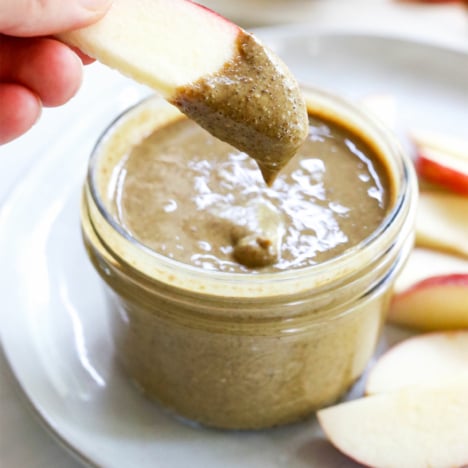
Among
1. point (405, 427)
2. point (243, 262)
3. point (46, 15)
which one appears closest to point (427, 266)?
point (405, 427)

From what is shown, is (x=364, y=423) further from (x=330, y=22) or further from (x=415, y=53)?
(x=330, y=22)

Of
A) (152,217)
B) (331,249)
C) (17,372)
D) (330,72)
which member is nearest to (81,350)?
(17,372)

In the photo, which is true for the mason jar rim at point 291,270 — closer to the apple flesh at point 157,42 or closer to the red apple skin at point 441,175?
the apple flesh at point 157,42

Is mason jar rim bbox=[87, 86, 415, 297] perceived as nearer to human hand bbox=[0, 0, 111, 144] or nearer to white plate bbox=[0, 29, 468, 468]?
human hand bbox=[0, 0, 111, 144]

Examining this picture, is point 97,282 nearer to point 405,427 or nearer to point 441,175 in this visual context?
point 405,427

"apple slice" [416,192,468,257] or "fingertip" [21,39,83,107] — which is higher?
"fingertip" [21,39,83,107]

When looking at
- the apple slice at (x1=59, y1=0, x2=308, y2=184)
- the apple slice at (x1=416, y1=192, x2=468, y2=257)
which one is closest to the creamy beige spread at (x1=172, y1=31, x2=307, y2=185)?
the apple slice at (x1=59, y1=0, x2=308, y2=184)
